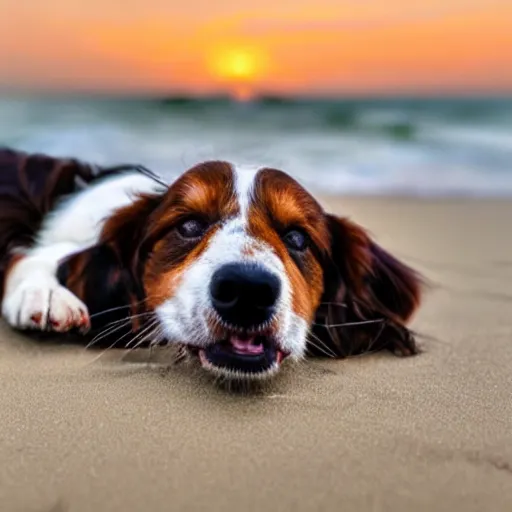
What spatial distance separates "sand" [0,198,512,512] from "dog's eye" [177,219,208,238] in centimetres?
45

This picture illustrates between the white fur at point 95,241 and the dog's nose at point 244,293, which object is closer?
the dog's nose at point 244,293

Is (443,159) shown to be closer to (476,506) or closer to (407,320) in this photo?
(407,320)

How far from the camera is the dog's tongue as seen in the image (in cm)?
278

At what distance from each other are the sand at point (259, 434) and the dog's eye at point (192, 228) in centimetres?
45

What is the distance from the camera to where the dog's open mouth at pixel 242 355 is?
2.77 meters

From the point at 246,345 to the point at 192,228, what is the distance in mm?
535

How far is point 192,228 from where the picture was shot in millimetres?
3100

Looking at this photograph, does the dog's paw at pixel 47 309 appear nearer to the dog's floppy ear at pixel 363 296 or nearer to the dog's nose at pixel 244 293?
the dog's nose at pixel 244 293

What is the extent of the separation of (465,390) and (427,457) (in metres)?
0.68

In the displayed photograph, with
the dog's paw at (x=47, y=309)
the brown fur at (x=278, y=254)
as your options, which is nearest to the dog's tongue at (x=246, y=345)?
the brown fur at (x=278, y=254)

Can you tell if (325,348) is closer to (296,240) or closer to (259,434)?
(296,240)

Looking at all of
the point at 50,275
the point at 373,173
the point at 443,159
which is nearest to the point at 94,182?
the point at 50,275

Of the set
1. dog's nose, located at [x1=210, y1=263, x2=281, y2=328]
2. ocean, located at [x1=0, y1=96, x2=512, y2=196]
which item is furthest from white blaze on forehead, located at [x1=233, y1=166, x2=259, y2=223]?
ocean, located at [x1=0, y1=96, x2=512, y2=196]

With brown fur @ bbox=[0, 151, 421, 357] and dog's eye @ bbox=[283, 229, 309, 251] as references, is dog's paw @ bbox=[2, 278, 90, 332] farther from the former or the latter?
dog's eye @ bbox=[283, 229, 309, 251]
